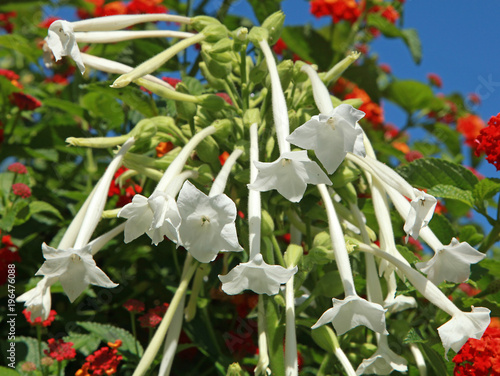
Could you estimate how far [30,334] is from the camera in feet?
4.71

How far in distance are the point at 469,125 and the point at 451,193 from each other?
59.8 inches

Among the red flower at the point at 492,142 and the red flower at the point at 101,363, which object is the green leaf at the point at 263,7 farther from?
the red flower at the point at 101,363

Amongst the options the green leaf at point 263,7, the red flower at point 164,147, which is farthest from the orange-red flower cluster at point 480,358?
the green leaf at point 263,7

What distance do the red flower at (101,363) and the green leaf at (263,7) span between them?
1123mm

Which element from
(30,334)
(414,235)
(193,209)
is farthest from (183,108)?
(30,334)

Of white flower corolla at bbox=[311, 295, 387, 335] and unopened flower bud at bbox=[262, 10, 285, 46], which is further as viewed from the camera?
unopened flower bud at bbox=[262, 10, 285, 46]

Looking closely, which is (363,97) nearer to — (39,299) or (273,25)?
(273,25)

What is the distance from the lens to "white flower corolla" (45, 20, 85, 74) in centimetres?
102

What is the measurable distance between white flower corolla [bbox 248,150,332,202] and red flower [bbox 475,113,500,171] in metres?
0.53

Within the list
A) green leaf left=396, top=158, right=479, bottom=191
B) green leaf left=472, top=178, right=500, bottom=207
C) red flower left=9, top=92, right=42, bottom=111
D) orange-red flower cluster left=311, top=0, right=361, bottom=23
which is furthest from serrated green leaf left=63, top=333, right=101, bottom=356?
orange-red flower cluster left=311, top=0, right=361, bottom=23

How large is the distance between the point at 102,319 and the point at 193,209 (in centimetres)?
→ 75

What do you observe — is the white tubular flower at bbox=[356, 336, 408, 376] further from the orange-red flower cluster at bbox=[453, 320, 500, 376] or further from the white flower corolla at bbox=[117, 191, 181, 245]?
the white flower corolla at bbox=[117, 191, 181, 245]

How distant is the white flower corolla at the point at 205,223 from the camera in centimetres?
83

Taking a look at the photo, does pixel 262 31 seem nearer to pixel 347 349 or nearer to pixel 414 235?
pixel 414 235
